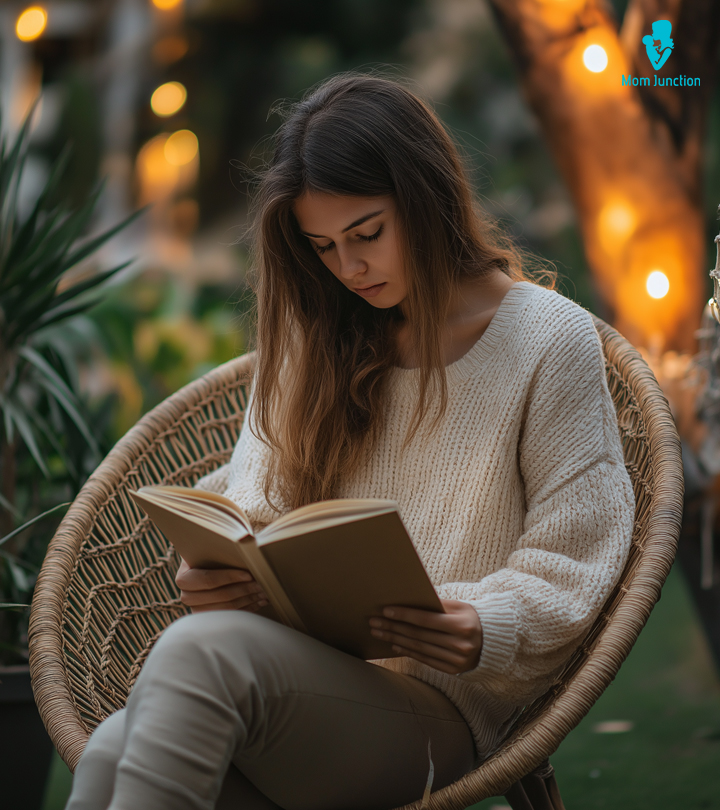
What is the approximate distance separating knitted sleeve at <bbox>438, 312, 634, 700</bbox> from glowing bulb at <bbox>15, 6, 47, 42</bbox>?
7.61 feet

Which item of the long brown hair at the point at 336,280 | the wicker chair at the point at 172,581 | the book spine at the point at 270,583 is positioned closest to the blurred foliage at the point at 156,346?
the wicker chair at the point at 172,581

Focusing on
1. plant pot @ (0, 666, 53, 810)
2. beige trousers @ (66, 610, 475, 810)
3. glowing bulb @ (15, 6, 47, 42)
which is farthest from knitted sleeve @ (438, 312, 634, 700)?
glowing bulb @ (15, 6, 47, 42)

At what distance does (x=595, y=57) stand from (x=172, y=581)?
5.12ft

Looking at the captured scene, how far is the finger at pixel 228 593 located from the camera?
3.35 ft

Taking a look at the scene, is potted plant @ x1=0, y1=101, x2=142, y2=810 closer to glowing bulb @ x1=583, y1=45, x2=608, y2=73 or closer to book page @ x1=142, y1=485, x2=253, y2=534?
book page @ x1=142, y1=485, x2=253, y2=534

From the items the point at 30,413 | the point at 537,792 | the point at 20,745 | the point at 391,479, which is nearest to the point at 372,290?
the point at 391,479

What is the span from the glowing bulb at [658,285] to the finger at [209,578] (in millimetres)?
1435

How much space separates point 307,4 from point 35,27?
1.94 meters

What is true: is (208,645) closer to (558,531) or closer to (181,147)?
(558,531)

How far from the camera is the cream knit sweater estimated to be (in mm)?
955

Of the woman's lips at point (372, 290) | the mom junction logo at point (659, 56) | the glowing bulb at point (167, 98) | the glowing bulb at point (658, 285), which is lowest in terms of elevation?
the glowing bulb at point (658, 285)

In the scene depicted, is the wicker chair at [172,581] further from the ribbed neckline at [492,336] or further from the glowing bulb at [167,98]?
the glowing bulb at [167,98]

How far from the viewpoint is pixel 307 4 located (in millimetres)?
4215

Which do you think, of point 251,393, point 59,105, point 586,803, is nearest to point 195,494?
point 251,393
